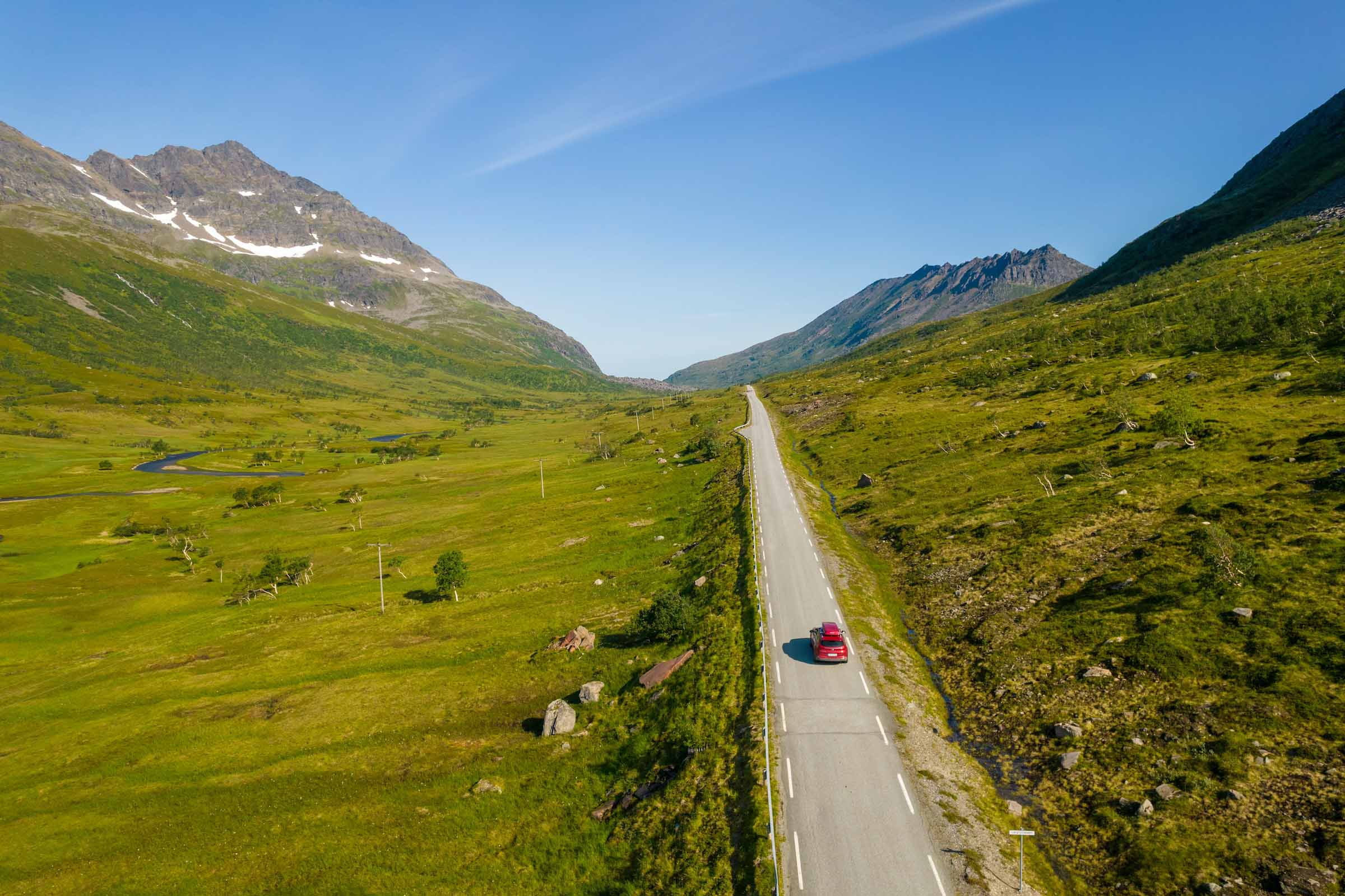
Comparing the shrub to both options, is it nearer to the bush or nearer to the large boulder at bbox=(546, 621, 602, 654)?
the bush

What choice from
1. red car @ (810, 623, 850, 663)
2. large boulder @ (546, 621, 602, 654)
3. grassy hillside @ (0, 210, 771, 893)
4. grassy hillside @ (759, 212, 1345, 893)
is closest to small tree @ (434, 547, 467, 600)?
grassy hillside @ (0, 210, 771, 893)

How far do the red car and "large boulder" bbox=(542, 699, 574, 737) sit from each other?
56.3 feet

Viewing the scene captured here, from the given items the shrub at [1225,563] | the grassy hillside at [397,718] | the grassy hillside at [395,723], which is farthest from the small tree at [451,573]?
the shrub at [1225,563]

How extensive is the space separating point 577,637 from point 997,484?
49306mm

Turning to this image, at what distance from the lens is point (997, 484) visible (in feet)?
208

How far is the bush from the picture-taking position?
151 feet

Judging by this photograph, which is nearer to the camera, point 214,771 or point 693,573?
point 214,771

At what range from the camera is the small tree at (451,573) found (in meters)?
67.7

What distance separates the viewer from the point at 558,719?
38219 millimetres

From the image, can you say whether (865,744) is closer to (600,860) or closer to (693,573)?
(600,860)

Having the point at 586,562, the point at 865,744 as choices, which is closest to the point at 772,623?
the point at 865,744

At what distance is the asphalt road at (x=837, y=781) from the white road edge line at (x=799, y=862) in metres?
0.03

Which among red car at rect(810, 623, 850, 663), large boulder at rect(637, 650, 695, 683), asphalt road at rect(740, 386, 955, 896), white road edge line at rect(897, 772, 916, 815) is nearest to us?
asphalt road at rect(740, 386, 955, 896)

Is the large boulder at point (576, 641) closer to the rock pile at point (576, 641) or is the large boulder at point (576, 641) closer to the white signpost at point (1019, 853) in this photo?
the rock pile at point (576, 641)
